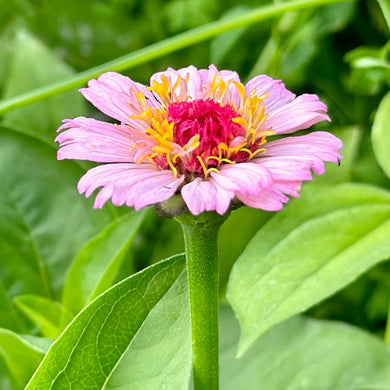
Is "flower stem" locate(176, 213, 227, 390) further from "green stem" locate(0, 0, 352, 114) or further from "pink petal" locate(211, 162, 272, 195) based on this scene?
"green stem" locate(0, 0, 352, 114)

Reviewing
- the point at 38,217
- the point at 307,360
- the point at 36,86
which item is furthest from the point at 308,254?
the point at 36,86

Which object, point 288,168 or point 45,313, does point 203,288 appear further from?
point 45,313

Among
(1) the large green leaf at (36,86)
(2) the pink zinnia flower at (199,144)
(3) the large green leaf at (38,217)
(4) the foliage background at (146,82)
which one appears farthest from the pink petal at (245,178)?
(1) the large green leaf at (36,86)

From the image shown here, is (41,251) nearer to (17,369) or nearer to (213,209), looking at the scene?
(17,369)


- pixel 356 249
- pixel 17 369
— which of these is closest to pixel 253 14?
pixel 356 249

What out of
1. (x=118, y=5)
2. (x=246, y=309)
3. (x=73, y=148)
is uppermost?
(x=118, y=5)

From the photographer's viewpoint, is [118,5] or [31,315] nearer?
[31,315]
